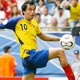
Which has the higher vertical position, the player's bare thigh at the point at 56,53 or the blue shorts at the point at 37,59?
the player's bare thigh at the point at 56,53

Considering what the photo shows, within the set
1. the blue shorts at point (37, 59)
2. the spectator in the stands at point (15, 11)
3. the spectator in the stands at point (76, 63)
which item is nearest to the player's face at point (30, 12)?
the blue shorts at point (37, 59)

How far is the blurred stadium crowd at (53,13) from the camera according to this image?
38.1 feet

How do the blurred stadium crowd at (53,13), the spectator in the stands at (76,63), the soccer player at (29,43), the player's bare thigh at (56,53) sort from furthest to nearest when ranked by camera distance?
the blurred stadium crowd at (53,13) < the spectator in the stands at (76,63) < the soccer player at (29,43) < the player's bare thigh at (56,53)

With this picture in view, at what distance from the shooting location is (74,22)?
11.5 meters

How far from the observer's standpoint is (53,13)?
1225 cm

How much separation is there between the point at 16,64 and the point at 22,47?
3.88 m

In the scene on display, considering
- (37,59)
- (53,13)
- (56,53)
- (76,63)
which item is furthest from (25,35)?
(53,13)

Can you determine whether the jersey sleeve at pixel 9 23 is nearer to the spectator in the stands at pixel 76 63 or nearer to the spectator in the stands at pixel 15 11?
the spectator in the stands at pixel 76 63

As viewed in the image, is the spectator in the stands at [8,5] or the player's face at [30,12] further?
the spectator in the stands at [8,5]

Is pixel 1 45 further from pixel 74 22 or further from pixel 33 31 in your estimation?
pixel 33 31

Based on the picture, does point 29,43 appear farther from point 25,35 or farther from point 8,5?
point 8,5

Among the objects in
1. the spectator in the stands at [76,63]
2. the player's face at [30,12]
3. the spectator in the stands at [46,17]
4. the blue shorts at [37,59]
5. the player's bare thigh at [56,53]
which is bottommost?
the spectator in the stands at [76,63]

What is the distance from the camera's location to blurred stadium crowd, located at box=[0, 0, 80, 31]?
11602 millimetres

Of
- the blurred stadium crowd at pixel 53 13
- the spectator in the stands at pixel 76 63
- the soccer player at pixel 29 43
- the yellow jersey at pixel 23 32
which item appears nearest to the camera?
the soccer player at pixel 29 43
